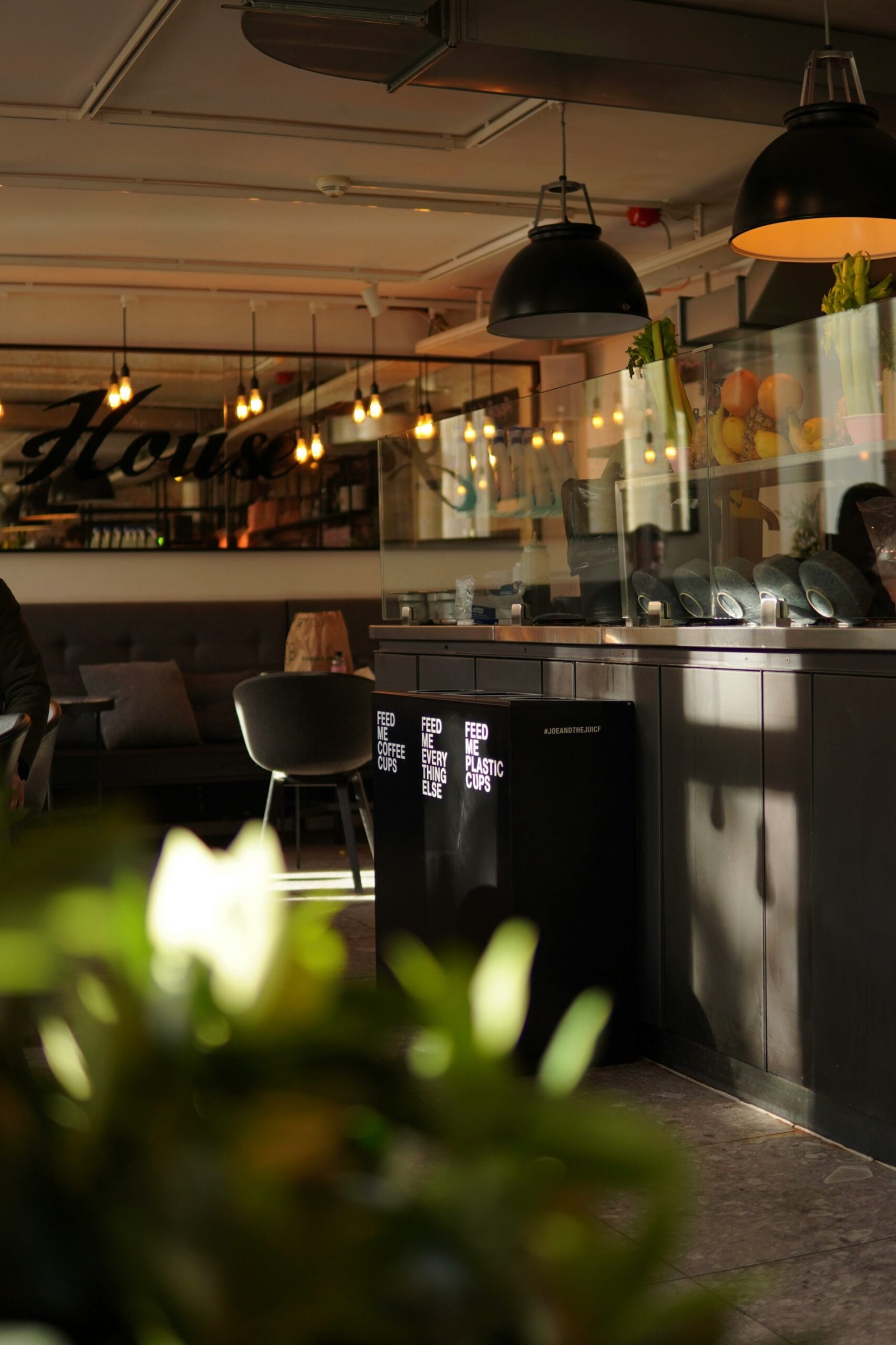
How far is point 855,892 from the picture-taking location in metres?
2.90

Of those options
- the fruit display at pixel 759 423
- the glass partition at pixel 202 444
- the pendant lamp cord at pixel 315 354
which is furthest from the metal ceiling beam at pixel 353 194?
the fruit display at pixel 759 423

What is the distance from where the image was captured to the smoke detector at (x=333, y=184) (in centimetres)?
648

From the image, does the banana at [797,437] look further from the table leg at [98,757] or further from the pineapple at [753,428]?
the table leg at [98,757]

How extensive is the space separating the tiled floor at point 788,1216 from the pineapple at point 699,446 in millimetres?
1544

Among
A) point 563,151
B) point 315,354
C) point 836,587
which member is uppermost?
point 563,151

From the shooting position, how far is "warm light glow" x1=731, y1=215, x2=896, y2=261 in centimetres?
399

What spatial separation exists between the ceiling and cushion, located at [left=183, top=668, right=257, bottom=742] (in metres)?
2.26

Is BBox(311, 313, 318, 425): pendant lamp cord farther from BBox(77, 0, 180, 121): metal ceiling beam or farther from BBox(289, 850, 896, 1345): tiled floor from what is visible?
BBox(289, 850, 896, 1345): tiled floor

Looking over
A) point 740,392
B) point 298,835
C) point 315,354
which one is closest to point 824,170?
point 740,392

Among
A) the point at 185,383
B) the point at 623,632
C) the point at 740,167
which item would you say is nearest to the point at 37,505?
the point at 185,383

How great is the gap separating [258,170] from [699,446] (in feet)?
12.1

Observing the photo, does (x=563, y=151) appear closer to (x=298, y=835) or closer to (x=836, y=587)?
(x=298, y=835)

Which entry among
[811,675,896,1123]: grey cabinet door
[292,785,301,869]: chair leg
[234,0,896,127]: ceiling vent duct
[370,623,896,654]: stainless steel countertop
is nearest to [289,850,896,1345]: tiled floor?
[811,675,896,1123]: grey cabinet door

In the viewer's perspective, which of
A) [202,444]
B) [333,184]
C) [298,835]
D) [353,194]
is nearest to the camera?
[298,835]
